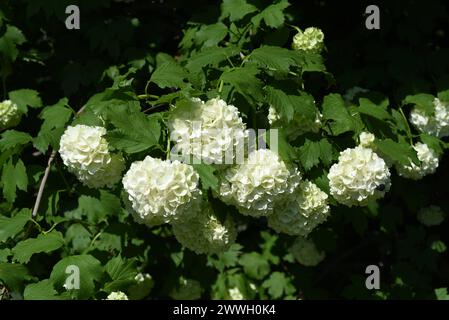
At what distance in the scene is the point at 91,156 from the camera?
2631 mm

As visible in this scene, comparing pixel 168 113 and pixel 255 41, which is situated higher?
pixel 255 41

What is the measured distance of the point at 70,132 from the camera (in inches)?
107

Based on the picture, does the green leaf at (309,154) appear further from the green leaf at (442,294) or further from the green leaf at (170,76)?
the green leaf at (442,294)

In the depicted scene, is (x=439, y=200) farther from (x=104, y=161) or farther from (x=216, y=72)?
(x=104, y=161)

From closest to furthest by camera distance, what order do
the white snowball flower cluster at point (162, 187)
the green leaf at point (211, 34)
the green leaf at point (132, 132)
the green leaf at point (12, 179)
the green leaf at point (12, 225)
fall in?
the white snowball flower cluster at point (162, 187) → the green leaf at point (132, 132) → the green leaf at point (12, 225) → the green leaf at point (12, 179) → the green leaf at point (211, 34)

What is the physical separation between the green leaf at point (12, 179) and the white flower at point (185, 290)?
155cm

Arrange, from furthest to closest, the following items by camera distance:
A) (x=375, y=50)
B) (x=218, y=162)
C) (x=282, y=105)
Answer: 1. (x=375, y=50)
2. (x=282, y=105)
3. (x=218, y=162)

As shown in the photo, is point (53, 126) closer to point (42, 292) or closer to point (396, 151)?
point (42, 292)

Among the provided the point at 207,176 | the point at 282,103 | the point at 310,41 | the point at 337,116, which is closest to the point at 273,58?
the point at 282,103

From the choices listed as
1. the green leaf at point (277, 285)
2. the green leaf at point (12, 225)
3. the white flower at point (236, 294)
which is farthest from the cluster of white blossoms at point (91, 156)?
the green leaf at point (277, 285)

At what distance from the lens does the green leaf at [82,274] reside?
267cm

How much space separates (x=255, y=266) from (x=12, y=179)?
2107mm

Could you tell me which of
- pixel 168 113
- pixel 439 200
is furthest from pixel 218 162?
pixel 439 200
